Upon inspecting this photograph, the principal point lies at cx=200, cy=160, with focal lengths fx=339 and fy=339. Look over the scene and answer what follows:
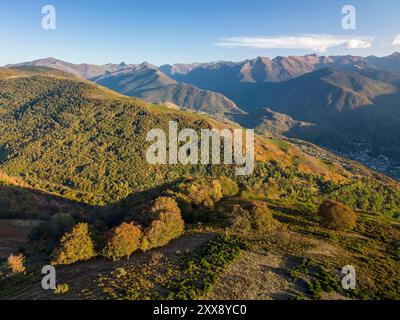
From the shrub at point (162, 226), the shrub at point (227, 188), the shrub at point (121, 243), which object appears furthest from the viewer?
the shrub at point (227, 188)

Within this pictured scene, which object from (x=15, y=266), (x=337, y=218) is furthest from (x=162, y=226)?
(x=337, y=218)

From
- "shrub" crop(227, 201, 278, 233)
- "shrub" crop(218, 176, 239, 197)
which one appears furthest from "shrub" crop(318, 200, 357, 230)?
"shrub" crop(218, 176, 239, 197)

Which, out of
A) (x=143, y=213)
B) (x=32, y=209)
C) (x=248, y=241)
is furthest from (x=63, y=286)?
(x=32, y=209)

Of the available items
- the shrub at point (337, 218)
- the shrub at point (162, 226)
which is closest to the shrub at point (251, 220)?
the shrub at point (162, 226)

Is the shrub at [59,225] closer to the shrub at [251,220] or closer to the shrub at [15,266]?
the shrub at [15,266]
